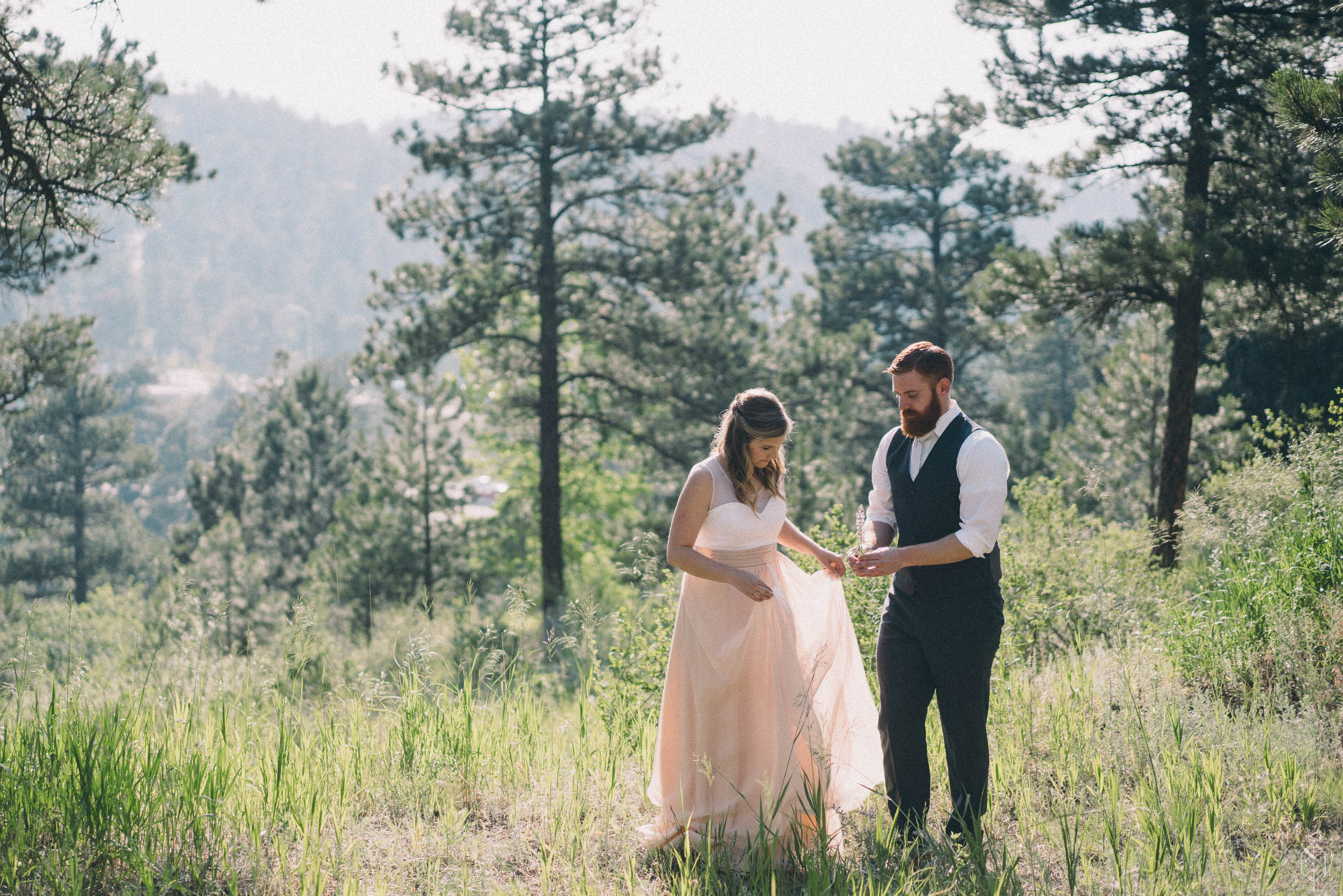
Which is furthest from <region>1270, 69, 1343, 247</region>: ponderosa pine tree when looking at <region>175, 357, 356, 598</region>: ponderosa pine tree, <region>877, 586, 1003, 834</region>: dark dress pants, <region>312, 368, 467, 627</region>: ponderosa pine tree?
<region>175, 357, 356, 598</region>: ponderosa pine tree

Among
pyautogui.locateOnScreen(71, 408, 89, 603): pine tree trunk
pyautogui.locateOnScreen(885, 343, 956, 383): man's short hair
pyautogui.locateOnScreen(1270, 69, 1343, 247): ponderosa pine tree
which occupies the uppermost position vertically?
pyautogui.locateOnScreen(1270, 69, 1343, 247): ponderosa pine tree

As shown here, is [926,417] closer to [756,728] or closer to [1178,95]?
[756,728]

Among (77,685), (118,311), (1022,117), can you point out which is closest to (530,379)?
(1022,117)

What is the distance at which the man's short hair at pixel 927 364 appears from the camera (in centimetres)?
332

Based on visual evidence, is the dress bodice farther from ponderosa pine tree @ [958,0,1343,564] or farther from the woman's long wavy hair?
ponderosa pine tree @ [958,0,1343,564]

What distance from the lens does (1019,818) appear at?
11.0 feet

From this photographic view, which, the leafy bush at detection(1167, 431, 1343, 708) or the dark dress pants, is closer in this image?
the dark dress pants

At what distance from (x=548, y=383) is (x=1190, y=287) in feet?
34.3

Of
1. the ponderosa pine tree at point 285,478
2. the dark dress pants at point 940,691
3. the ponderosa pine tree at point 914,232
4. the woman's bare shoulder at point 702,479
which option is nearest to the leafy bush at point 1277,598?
the dark dress pants at point 940,691

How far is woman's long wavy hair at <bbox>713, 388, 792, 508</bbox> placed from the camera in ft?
11.3

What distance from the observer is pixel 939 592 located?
10.8 ft

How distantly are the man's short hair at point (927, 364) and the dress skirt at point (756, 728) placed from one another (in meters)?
0.89

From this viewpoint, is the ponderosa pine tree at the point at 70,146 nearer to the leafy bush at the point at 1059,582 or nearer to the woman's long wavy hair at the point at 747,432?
the woman's long wavy hair at the point at 747,432

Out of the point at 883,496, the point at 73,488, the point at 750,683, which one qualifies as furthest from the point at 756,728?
the point at 73,488
